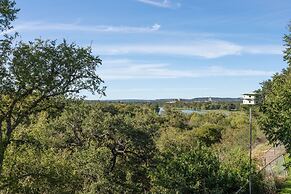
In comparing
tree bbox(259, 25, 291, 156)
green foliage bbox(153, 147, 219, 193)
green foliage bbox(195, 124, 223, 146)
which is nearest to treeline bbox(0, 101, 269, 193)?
green foliage bbox(153, 147, 219, 193)

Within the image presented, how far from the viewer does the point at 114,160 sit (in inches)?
863

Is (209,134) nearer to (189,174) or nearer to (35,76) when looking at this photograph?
(189,174)

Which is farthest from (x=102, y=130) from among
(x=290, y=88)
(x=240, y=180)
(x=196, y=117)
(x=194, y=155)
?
(x=196, y=117)

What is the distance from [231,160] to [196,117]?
180 feet

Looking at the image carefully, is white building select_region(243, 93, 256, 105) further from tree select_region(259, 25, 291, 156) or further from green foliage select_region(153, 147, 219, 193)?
green foliage select_region(153, 147, 219, 193)

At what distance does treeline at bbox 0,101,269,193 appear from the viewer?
593 inches

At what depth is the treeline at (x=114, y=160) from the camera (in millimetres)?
15070

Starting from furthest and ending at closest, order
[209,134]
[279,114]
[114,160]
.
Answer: [209,134]
[114,160]
[279,114]

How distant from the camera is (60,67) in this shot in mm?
11617

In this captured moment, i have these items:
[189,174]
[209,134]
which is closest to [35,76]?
[189,174]

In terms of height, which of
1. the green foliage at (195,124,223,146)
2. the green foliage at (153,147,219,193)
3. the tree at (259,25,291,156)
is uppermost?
the tree at (259,25,291,156)

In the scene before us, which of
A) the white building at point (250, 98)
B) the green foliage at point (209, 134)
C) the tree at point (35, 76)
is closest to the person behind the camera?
the tree at point (35, 76)

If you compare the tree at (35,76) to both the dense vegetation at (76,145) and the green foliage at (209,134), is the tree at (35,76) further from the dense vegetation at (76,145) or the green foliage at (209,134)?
the green foliage at (209,134)

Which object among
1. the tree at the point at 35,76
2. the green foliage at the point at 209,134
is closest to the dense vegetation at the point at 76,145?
the tree at the point at 35,76
